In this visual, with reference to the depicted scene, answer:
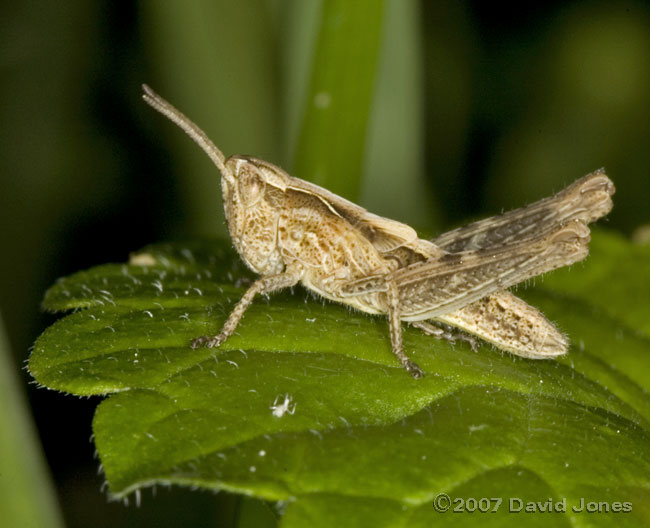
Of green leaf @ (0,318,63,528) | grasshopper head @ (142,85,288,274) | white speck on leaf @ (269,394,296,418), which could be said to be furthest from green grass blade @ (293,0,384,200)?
white speck on leaf @ (269,394,296,418)

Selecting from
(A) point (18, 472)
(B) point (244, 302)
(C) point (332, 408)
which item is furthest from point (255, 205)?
(A) point (18, 472)

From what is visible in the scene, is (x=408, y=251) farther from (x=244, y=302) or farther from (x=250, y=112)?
(x=250, y=112)

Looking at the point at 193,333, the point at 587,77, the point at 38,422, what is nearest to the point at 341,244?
the point at 193,333

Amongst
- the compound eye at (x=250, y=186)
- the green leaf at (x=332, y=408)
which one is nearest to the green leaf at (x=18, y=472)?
the green leaf at (x=332, y=408)

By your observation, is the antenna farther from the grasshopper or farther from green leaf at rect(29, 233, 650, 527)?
green leaf at rect(29, 233, 650, 527)

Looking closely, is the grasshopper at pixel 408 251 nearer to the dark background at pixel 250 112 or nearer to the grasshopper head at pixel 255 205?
the grasshopper head at pixel 255 205

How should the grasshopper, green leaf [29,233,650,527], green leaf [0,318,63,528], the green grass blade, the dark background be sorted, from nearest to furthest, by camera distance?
green leaf [29,233,650,527]
the grasshopper
green leaf [0,318,63,528]
the green grass blade
the dark background
